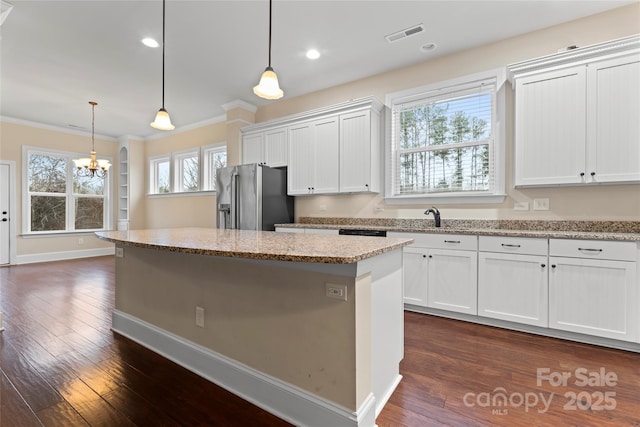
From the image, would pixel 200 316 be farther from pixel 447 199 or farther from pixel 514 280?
pixel 447 199

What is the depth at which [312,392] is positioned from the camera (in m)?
1.46

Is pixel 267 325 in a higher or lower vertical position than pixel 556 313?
higher

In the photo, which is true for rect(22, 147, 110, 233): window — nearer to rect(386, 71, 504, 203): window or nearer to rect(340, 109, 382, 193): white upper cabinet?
rect(340, 109, 382, 193): white upper cabinet

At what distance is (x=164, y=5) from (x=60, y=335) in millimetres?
3000

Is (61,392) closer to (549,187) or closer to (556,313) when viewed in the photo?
(556,313)

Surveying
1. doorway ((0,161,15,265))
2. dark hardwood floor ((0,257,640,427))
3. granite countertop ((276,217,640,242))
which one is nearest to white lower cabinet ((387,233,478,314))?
granite countertop ((276,217,640,242))

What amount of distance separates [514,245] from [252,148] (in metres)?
3.81

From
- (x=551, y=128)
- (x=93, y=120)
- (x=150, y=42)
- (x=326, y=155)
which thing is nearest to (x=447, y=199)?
(x=551, y=128)

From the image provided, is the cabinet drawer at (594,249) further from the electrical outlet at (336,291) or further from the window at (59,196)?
the window at (59,196)

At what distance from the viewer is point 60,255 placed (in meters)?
6.28

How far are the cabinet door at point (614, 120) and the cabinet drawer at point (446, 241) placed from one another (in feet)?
3.62

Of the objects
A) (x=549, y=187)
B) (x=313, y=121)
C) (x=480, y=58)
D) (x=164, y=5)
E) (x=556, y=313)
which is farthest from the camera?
(x=313, y=121)

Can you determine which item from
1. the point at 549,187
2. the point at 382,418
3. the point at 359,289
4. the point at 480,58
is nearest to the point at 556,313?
the point at 549,187

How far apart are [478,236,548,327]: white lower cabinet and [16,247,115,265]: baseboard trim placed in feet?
25.6
